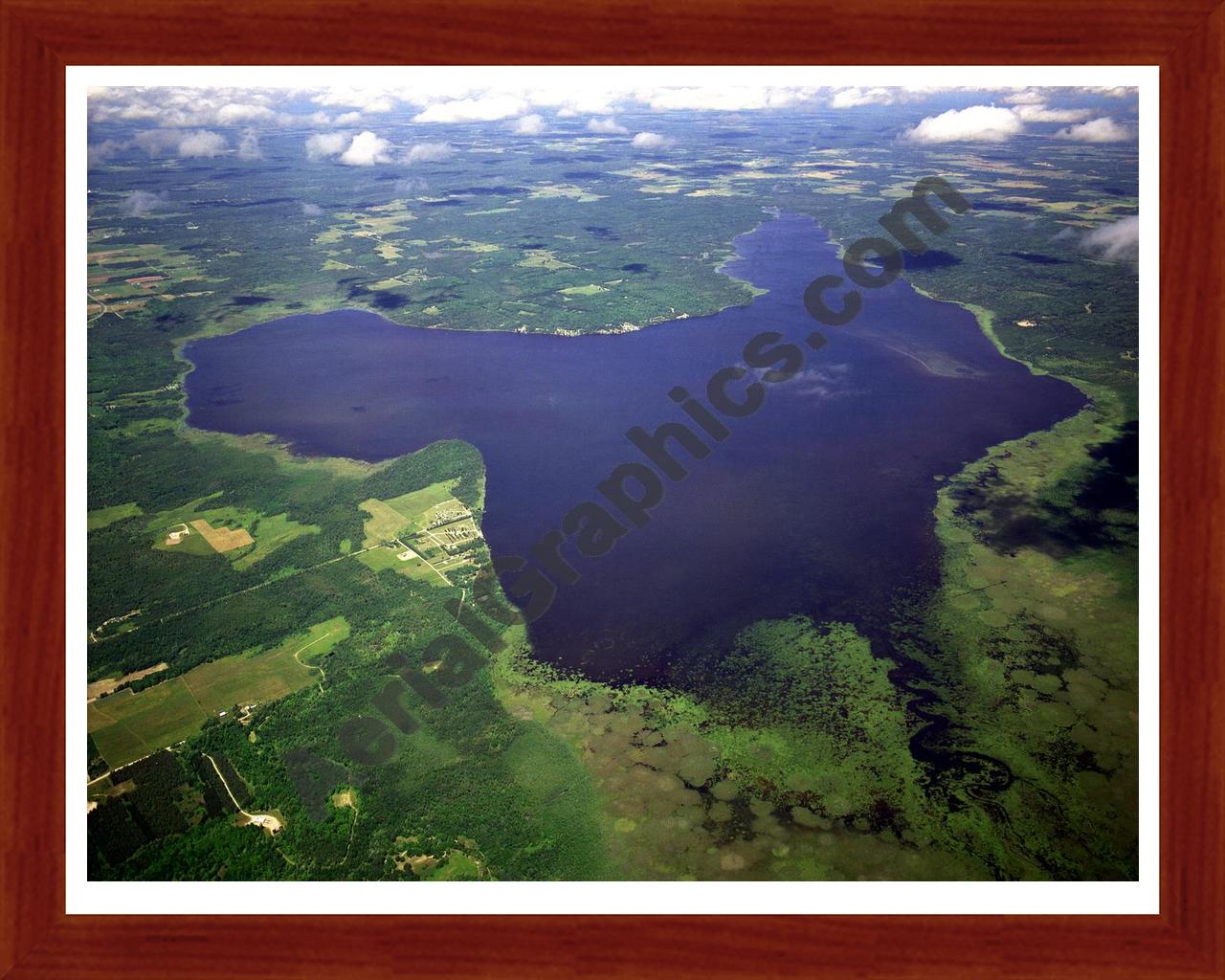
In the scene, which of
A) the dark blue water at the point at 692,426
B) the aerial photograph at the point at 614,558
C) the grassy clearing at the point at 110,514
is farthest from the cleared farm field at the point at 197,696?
the grassy clearing at the point at 110,514

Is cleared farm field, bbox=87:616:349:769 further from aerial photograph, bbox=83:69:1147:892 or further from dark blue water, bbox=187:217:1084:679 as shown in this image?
dark blue water, bbox=187:217:1084:679

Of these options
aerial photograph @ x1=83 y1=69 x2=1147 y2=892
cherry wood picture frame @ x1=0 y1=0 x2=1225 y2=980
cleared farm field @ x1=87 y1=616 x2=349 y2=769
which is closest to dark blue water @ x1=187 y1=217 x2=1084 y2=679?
aerial photograph @ x1=83 y1=69 x2=1147 y2=892

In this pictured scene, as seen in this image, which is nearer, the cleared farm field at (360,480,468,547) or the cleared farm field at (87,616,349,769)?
the cleared farm field at (87,616,349,769)

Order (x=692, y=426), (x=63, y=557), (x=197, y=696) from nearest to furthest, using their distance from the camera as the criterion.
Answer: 1. (x=63, y=557)
2. (x=197, y=696)
3. (x=692, y=426)

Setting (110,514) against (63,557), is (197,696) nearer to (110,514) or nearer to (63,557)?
(110,514)

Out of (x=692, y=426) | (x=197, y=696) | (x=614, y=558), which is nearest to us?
(x=197, y=696)

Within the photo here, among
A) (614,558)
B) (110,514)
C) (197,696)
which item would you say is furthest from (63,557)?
(110,514)

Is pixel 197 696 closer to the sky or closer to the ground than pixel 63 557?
closer to the ground

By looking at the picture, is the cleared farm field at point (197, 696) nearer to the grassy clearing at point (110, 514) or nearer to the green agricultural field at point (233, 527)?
the green agricultural field at point (233, 527)
